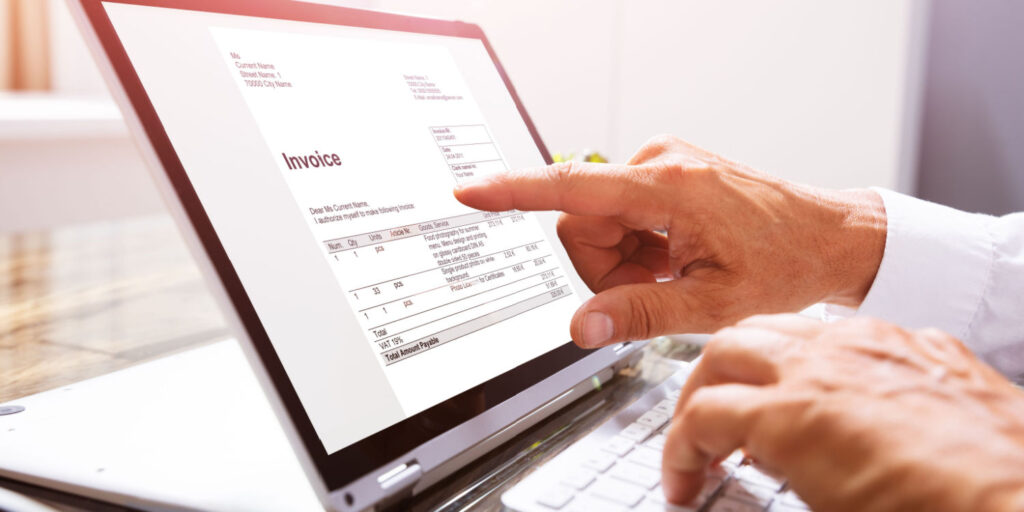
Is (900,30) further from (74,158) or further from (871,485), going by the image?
(74,158)

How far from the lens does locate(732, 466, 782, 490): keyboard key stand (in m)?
0.44

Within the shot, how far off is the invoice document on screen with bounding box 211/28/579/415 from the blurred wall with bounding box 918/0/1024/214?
177 centimetres

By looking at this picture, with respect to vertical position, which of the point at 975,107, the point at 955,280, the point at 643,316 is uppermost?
the point at 643,316

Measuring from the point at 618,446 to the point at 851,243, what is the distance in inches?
13.7

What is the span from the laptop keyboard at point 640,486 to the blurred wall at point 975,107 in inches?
73.2

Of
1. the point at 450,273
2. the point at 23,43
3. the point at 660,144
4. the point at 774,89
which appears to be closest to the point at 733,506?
the point at 450,273

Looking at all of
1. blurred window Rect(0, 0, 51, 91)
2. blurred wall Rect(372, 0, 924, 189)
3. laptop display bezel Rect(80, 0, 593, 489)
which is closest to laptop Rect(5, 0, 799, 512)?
laptop display bezel Rect(80, 0, 593, 489)

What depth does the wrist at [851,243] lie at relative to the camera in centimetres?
68

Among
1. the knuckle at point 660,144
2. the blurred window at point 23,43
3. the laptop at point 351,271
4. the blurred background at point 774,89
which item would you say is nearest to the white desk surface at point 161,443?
the laptop at point 351,271

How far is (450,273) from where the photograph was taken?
544mm

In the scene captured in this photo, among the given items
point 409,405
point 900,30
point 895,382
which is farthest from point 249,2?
point 900,30

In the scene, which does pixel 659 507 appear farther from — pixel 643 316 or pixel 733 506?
pixel 643 316

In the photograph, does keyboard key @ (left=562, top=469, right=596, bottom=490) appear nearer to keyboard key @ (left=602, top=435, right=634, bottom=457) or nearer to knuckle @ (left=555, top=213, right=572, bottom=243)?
keyboard key @ (left=602, top=435, right=634, bottom=457)

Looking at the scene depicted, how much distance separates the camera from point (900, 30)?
5.98ft
